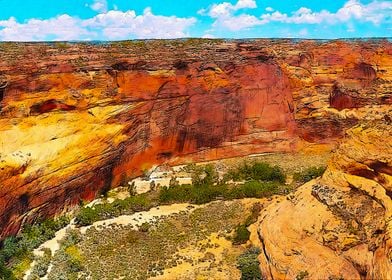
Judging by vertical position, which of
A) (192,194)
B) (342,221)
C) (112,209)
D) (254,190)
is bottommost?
(112,209)

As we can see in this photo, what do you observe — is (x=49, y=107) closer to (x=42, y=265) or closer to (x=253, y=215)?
(x=42, y=265)

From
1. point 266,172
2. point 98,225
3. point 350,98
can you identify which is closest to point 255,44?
point 350,98

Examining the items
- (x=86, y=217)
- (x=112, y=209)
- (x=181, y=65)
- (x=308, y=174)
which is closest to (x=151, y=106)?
(x=181, y=65)

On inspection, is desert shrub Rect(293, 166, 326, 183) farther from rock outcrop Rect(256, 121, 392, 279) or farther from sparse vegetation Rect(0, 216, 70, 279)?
sparse vegetation Rect(0, 216, 70, 279)

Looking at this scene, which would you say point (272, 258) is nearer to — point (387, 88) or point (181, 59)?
point (181, 59)

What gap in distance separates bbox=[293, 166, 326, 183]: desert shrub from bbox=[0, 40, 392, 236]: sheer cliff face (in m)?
5.38

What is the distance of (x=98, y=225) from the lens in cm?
2500

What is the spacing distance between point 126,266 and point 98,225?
4971 millimetres

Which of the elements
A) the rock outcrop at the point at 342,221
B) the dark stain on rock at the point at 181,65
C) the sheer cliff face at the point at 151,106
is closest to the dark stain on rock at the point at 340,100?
the sheer cliff face at the point at 151,106

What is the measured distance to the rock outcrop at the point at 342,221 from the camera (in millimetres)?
15719

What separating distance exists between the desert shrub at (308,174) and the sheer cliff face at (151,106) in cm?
538

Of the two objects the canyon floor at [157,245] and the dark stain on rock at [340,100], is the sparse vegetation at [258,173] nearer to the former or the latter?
the canyon floor at [157,245]

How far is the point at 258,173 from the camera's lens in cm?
3188

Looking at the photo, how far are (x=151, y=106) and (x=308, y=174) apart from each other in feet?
39.7
